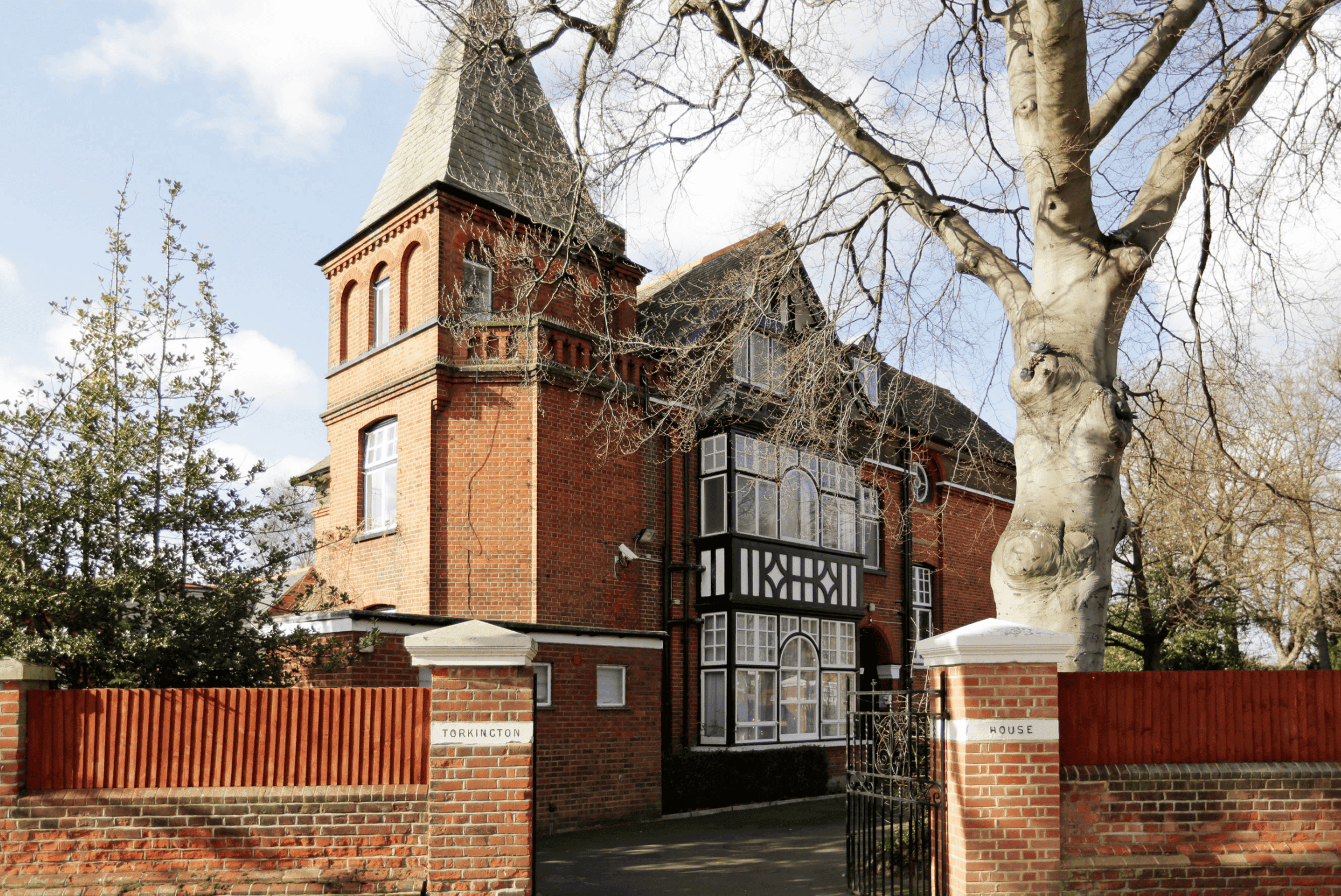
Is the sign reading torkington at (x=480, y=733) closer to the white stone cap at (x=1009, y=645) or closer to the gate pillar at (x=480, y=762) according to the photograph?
the gate pillar at (x=480, y=762)

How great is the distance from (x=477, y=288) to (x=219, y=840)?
1012 cm

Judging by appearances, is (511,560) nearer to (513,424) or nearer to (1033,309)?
(513,424)

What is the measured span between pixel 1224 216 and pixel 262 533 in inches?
374

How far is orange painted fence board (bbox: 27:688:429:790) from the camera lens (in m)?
6.87

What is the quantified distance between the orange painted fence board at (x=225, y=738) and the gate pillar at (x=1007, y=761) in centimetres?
369

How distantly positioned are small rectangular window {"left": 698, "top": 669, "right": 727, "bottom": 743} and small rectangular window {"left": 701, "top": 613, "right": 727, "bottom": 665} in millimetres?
215

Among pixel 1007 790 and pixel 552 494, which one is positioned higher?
pixel 552 494

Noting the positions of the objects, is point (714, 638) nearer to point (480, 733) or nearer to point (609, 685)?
point (609, 685)

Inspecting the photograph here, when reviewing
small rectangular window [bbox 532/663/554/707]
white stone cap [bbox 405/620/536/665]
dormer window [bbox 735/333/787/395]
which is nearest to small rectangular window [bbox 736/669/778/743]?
small rectangular window [bbox 532/663/554/707]

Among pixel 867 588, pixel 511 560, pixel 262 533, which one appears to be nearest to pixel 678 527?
pixel 511 560

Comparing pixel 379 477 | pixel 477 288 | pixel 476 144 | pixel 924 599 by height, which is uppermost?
pixel 476 144

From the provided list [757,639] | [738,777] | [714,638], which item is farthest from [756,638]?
[738,777]

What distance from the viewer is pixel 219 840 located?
6.73 metres

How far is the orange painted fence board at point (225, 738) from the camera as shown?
22.5 ft
